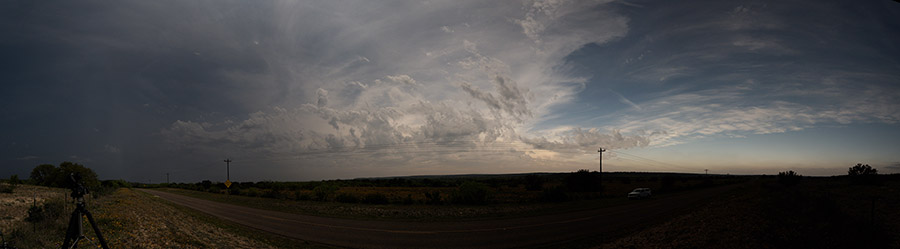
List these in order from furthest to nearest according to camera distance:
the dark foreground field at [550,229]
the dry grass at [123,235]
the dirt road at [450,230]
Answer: the dirt road at [450,230]
the dry grass at [123,235]
the dark foreground field at [550,229]

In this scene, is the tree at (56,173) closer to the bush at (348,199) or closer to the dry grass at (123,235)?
the bush at (348,199)

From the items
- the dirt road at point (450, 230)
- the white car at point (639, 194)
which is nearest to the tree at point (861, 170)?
the white car at point (639, 194)

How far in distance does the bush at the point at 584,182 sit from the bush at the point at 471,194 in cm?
2359

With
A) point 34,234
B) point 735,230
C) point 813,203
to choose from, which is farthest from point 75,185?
point 813,203

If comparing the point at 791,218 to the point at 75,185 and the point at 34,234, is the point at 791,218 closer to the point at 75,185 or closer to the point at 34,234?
the point at 75,185

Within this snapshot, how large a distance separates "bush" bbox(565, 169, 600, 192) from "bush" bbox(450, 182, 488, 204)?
77.4 feet

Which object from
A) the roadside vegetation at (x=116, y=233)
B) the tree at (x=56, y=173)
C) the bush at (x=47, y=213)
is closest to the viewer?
the roadside vegetation at (x=116, y=233)

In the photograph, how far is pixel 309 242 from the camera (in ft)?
45.6

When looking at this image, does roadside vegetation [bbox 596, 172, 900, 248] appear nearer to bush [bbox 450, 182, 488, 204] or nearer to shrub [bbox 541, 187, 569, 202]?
bush [bbox 450, 182, 488, 204]

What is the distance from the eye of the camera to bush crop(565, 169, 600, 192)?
48.2 metres

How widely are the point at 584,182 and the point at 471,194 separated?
85.2ft

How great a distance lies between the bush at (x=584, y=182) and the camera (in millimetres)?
48188

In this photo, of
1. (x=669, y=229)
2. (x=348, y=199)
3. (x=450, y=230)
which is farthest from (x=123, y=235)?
(x=348, y=199)

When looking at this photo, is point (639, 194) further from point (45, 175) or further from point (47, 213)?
point (45, 175)
